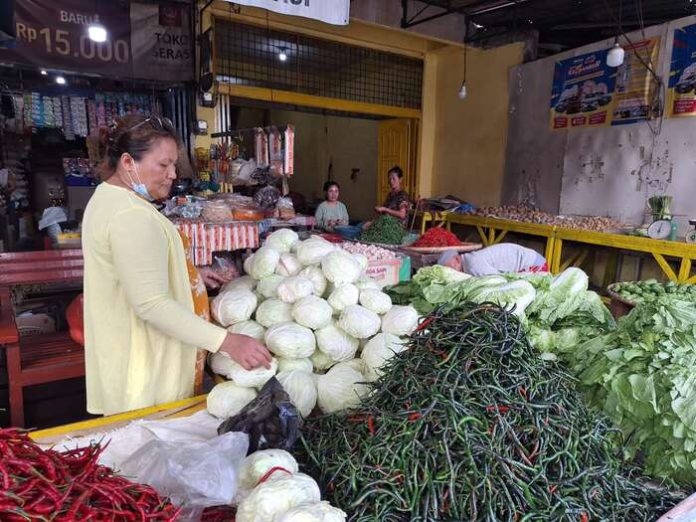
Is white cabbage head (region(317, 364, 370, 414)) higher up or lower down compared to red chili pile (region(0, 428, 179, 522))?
lower down

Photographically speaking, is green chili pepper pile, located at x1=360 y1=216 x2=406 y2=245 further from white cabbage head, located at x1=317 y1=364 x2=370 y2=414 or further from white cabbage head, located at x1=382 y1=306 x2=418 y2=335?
white cabbage head, located at x1=317 y1=364 x2=370 y2=414

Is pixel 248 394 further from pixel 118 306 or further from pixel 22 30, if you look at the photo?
pixel 22 30

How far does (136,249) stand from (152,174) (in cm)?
33

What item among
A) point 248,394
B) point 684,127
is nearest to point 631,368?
point 248,394

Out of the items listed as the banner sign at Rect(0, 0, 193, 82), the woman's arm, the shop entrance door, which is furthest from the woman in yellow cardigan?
the shop entrance door

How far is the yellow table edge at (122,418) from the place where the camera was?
161cm

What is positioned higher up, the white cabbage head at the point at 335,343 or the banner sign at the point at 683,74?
the banner sign at the point at 683,74

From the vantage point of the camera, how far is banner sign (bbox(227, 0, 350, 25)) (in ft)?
11.9

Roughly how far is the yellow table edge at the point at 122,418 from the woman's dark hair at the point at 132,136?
93 cm

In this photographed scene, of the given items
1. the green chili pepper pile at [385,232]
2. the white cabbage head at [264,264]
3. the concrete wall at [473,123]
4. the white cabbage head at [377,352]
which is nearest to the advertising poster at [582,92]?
the concrete wall at [473,123]

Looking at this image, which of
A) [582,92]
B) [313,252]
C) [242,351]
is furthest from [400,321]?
[582,92]

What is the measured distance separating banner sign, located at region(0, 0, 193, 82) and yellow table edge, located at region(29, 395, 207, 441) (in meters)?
5.74

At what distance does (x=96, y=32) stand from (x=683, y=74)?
788 centimetres

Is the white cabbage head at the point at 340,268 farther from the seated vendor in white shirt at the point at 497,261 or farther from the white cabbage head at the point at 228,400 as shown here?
the seated vendor in white shirt at the point at 497,261
